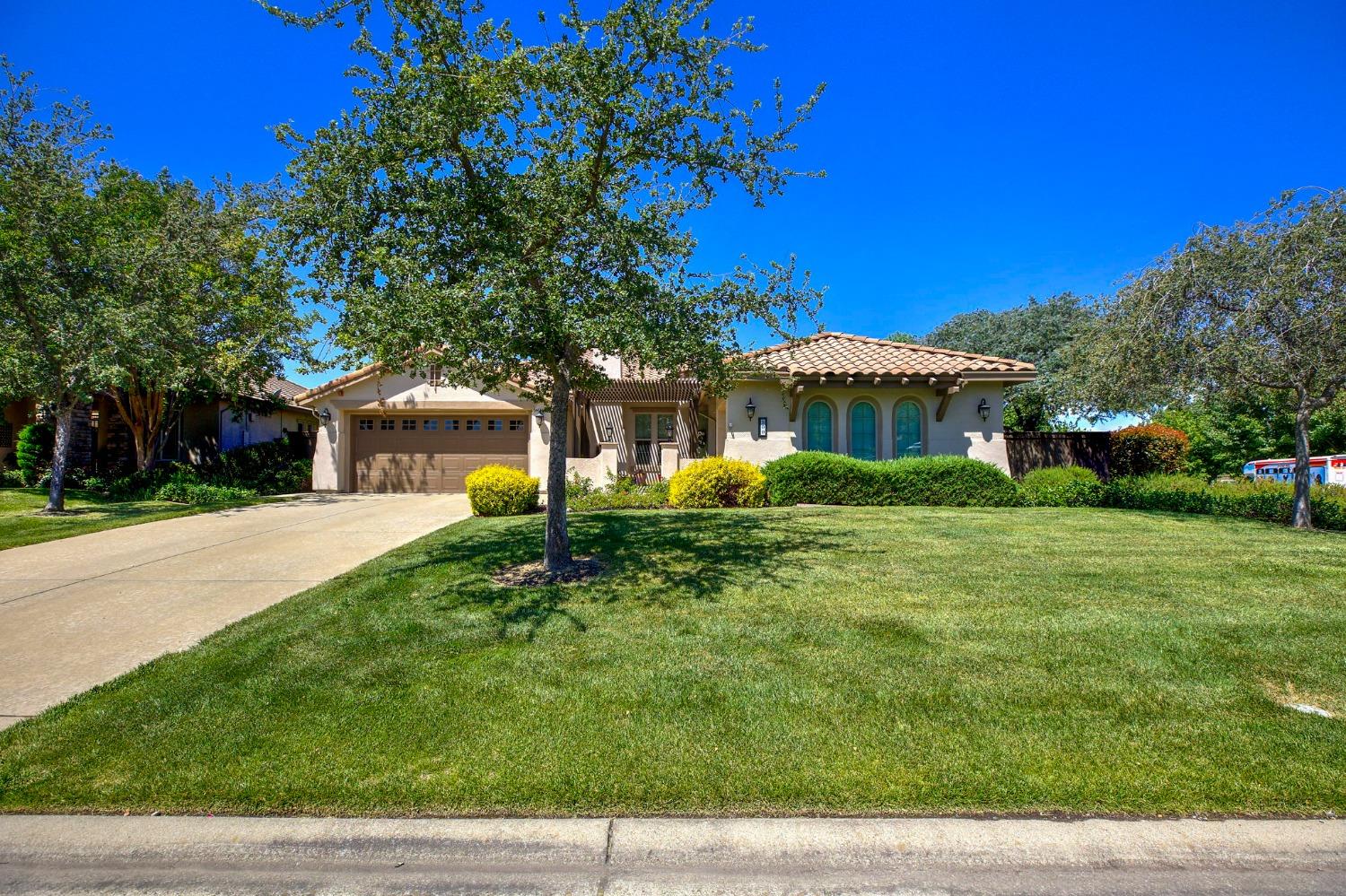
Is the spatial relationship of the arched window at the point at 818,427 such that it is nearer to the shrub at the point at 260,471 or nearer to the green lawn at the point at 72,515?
the green lawn at the point at 72,515

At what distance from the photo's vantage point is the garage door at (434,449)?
1833 centimetres

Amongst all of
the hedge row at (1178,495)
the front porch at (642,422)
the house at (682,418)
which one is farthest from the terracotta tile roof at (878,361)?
the front porch at (642,422)

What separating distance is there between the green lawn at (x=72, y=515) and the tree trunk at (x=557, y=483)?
28.9 ft

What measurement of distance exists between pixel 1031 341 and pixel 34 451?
37.3m

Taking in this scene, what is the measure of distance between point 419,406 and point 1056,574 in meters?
16.3

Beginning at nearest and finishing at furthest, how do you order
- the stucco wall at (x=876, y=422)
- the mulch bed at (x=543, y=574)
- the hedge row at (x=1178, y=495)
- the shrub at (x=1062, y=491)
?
the mulch bed at (x=543, y=574) < the hedge row at (x=1178, y=495) < the shrub at (x=1062, y=491) < the stucco wall at (x=876, y=422)

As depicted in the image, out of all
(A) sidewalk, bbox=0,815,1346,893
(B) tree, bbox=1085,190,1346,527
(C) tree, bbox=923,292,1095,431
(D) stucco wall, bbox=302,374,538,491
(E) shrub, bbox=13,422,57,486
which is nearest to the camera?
(A) sidewalk, bbox=0,815,1346,893

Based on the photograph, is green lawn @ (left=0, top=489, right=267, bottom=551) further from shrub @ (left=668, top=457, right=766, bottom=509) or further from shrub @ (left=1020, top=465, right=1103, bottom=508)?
shrub @ (left=1020, top=465, right=1103, bottom=508)

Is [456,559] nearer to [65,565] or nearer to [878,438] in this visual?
[65,565]

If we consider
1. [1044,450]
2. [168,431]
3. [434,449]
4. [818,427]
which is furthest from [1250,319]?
[168,431]

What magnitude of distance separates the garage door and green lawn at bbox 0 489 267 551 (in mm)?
4252

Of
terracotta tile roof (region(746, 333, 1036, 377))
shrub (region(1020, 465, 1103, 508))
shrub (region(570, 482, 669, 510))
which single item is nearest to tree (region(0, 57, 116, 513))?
shrub (region(570, 482, 669, 510))

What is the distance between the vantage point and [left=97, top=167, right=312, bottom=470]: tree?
45.9 feet

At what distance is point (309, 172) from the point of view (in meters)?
6.45
